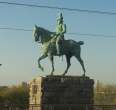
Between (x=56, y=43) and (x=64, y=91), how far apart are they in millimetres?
2843

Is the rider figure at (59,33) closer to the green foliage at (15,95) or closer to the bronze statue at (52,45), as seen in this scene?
the bronze statue at (52,45)

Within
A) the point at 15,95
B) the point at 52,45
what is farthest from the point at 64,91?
the point at 15,95

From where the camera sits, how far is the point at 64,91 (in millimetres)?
30734

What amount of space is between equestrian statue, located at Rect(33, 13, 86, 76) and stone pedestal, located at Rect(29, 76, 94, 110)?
26.7 inches

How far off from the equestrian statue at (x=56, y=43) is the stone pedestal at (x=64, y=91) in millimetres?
677

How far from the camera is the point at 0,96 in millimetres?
55969

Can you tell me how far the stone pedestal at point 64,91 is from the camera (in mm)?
30297

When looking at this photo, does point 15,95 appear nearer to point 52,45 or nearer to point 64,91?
point 64,91

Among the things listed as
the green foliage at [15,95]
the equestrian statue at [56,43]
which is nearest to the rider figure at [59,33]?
the equestrian statue at [56,43]

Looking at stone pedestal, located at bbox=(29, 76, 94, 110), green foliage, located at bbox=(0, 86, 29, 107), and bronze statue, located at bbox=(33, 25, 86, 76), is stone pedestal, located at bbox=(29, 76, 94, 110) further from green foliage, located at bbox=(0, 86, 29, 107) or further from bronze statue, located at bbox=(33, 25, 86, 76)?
green foliage, located at bbox=(0, 86, 29, 107)

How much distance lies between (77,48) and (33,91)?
3715mm

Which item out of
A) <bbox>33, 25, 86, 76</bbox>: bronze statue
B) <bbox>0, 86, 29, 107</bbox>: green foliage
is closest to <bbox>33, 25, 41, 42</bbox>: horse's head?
<bbox>33, 25, 86, 76</bbox>: bronze statue

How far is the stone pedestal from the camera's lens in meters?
30.3

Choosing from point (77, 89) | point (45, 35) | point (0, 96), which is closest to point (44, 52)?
point (45, 35)
